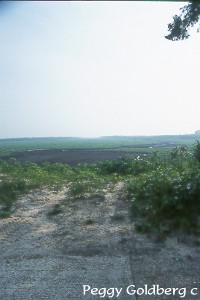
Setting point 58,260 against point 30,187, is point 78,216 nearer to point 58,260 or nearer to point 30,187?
point 58,260

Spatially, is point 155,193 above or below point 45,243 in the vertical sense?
above

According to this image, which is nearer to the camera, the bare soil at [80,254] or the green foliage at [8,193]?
the bare soil at [80,254]

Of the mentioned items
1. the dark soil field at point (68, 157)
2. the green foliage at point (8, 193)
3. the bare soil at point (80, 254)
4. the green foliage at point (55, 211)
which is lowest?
the dark soil field at point (68, 157)

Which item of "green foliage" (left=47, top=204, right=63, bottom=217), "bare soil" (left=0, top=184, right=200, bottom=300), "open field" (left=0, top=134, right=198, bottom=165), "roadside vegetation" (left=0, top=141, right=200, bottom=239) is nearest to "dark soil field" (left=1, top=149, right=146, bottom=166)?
"open field" (left=0, top=134, right=198, bottom=165)

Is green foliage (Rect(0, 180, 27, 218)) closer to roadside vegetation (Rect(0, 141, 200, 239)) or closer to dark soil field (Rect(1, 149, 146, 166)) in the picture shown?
roadside vegetation (Rect(0, 141, 200, 239))

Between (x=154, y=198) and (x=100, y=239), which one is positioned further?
(x=154, y=198)

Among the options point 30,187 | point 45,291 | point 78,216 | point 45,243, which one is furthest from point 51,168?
point 45,291

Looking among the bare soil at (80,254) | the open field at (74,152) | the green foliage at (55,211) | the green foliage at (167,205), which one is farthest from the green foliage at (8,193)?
the open field at (74,152)

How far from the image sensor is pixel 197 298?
3.88 meters

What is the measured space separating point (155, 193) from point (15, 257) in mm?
3970

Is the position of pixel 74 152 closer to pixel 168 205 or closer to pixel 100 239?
pixel 168 205

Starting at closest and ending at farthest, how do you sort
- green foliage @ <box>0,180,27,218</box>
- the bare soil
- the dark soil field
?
the bare soil, green foliage @ <box>0,180,27,218</box>, the dark soil field

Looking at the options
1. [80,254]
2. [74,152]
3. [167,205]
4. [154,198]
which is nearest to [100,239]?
[80,254]

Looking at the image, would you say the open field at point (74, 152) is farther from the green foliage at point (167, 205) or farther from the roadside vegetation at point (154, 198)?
the green foliage at point (167, 205)
